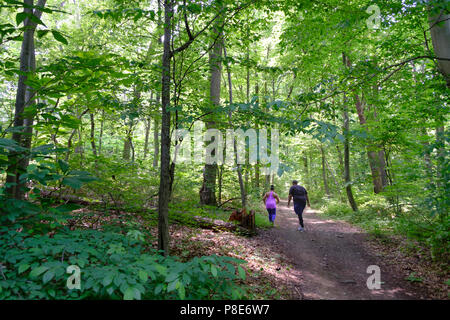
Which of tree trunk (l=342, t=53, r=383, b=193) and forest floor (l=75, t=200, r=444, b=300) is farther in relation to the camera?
tree trunk (l=342, t=53, r=383, b=193)

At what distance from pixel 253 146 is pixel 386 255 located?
19.8ft

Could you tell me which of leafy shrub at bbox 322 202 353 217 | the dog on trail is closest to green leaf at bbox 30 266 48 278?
the dog on trail

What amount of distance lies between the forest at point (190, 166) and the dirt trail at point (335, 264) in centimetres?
5

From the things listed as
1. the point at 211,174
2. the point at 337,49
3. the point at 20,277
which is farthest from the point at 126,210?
the point at 337,49

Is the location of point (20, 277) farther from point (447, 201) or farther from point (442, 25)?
point (442, 25)

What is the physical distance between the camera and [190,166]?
11086mm

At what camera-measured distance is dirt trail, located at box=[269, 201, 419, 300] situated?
4648 mm

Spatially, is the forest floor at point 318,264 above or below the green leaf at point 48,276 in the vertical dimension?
below

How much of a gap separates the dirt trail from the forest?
55 millimetres

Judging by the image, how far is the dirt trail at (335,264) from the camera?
465cm

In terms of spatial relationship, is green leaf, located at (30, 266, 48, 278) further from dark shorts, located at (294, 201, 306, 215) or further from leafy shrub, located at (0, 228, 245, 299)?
dark shorts, located at (294, 201, 306, 215)

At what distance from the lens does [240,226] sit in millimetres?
7980

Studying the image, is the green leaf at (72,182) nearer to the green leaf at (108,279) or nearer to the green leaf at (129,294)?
the green leaf at (108,279)

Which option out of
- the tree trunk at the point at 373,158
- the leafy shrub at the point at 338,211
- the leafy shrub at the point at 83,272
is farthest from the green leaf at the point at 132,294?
the leafy shrub at the point at 338,211
